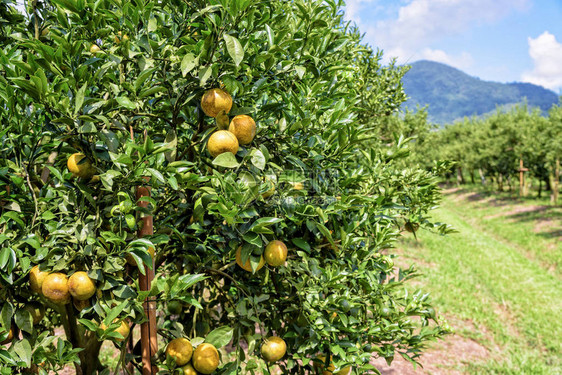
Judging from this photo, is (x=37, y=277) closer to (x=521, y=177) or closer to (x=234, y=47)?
(x=234, y=47)

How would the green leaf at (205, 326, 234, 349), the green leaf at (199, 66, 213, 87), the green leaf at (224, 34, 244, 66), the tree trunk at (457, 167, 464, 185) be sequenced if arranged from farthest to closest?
1. the tree trunk at (457, 167, 464, 185)
2. the green leaf at (205, 326, 234, 349)
3. the green leaf at (199, 66, 213, 87)
4. the green leaf at (224, 34, 244, 66)

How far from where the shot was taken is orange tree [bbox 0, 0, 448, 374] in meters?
1.42

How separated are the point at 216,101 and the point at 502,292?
10.3 m

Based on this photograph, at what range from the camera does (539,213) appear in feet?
60.4

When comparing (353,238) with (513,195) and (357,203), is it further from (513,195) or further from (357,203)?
(513,195)

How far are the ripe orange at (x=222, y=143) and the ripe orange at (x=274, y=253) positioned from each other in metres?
0.43

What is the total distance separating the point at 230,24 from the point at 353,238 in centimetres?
113

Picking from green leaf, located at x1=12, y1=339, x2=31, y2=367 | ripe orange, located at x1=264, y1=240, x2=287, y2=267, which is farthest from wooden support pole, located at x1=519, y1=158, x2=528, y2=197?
green leaf, located at x1=12, y1=339, x2=31, y2=367

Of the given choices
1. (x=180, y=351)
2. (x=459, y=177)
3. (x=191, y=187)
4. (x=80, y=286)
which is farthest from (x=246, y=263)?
(x=459, y=177)

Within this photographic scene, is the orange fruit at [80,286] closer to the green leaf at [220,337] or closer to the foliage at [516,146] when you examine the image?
the green leaf at [220,337]

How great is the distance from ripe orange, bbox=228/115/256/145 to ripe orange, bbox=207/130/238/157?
0.05 metres

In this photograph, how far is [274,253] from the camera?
1600 millimetres

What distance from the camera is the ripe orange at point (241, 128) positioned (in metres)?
1.54

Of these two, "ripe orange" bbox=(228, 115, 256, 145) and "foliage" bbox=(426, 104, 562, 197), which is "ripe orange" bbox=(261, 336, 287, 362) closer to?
"ripe orange" bbox=(228, 115, 256, 145)
